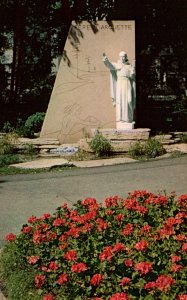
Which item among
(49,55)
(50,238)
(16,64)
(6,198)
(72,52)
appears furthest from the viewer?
(49,55)

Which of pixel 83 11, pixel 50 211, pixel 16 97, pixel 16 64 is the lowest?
pixel 50 211

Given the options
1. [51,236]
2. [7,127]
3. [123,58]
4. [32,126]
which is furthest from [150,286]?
[7,127]

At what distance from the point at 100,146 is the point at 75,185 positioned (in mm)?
2741

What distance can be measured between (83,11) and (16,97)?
423 cm

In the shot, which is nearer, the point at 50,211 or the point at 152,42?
the point at 50,211

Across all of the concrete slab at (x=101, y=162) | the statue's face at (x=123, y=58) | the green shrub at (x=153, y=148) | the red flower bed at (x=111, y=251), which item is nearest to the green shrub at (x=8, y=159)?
the concrete slab at (x=101, y=162)

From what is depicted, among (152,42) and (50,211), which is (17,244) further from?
(152,42)

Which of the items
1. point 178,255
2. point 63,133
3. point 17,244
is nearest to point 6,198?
point 17,244

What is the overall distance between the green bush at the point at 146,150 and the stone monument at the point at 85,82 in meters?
1.77

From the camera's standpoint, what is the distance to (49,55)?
21.5 metres

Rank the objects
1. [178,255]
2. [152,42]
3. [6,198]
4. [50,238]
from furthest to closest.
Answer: [152,42], [6,198], [50,238], [178,255]

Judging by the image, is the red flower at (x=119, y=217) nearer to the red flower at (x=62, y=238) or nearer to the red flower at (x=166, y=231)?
the red flower at (x=166, y=231)

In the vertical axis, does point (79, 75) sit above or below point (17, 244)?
above

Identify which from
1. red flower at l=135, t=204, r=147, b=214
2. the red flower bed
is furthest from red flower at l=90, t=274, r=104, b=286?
red flower at l=135, t=204, r=147, b=214
